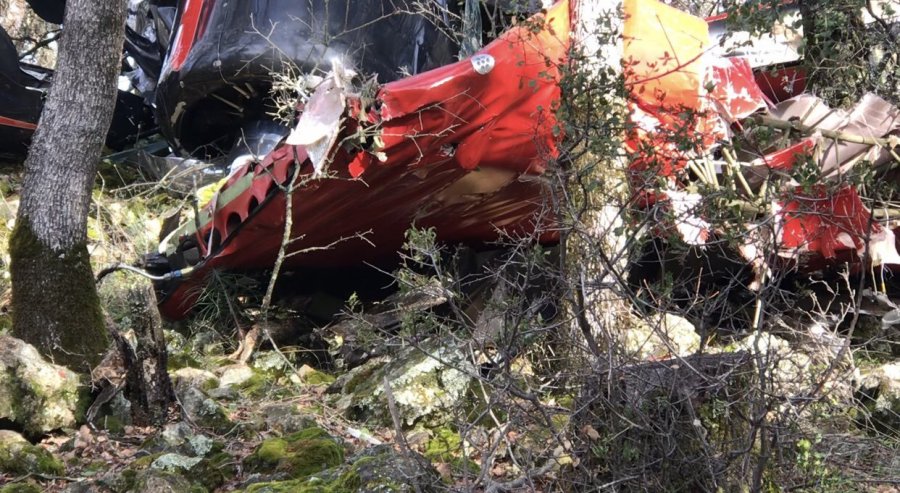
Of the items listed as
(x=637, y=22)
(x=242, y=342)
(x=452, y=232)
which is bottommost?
(x=242, y=342)

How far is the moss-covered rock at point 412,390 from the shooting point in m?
5.52

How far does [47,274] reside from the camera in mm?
6180

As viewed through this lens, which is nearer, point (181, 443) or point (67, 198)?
point (181, 443)

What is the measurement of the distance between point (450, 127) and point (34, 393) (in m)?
3.16

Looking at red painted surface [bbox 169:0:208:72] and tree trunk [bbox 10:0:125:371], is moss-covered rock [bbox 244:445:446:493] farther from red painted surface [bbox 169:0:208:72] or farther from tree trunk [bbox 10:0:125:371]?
red painted surface [bbox 169:0:208:72]

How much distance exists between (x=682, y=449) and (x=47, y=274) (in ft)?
14.9

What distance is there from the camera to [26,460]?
482 centimetres

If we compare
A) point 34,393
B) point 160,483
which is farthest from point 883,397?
point 34,393

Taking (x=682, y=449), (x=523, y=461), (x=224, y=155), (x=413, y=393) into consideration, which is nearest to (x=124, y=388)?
(x=413, y=393)

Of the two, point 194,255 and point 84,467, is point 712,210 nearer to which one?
point 84,467

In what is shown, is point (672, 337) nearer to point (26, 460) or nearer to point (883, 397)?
point (883, 397)

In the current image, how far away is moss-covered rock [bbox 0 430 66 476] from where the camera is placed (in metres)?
4.80

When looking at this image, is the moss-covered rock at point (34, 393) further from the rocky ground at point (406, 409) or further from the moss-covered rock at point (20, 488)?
the moss-covered rock at point (20, 488)

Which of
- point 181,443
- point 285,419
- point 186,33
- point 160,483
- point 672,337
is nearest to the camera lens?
point 160,483
